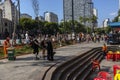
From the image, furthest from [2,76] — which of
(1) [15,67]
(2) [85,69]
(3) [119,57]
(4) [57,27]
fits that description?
(4) [57,27]

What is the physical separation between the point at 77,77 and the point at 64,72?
1745mm

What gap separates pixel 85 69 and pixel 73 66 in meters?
2.34

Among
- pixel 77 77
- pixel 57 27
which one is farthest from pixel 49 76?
pixel 57 27

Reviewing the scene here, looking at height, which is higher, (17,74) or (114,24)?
(114,24)

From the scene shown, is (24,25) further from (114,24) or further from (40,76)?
(40,76)

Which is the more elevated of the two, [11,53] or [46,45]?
[46,45]

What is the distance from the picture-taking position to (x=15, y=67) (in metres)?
19.0

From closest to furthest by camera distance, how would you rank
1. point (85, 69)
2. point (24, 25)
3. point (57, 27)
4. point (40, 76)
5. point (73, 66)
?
point (40, 76) < point (73, 66) < point (85, 69) < point (24, 25) < point (57, 27)

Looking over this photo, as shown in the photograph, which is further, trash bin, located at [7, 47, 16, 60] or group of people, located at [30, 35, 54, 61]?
trash bin, located at [7, 47, 16, 60]

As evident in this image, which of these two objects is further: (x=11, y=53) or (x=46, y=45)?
(x=11, y=53)

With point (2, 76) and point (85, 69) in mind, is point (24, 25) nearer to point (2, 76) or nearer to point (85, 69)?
point (85, 69)

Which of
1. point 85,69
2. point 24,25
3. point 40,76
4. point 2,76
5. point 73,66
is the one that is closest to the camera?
point 40,76

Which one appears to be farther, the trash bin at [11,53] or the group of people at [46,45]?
the trash bin at [11,53]

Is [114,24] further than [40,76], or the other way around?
[114,24]
